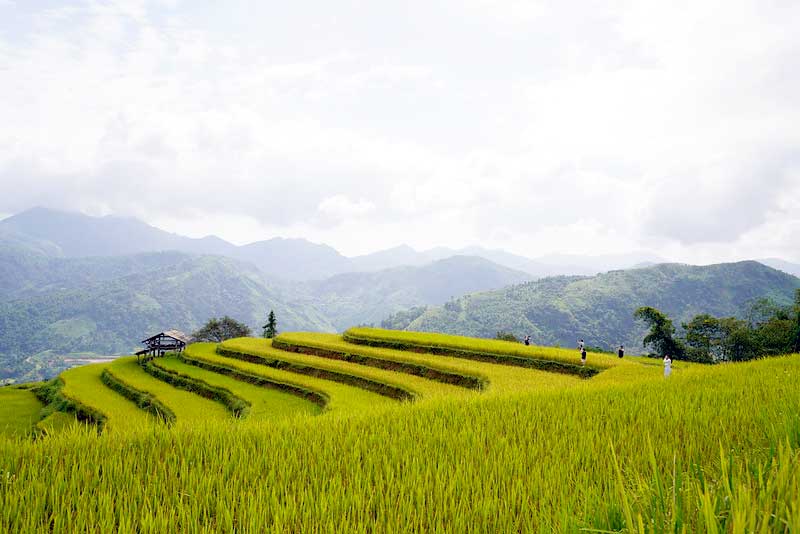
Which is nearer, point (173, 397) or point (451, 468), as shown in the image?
point (451, 468)

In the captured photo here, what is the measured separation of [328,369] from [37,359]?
234 metres

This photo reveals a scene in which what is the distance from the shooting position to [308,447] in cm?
425

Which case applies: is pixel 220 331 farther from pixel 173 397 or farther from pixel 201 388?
pixel 173 397

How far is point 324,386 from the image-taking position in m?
21.1


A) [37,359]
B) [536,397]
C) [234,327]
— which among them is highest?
[536,397]

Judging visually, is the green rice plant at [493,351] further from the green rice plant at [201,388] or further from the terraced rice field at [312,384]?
the green rice plant at [201,388]

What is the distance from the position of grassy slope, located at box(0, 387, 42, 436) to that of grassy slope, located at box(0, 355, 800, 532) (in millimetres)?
24415

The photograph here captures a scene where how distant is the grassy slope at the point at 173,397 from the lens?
64.9 ft

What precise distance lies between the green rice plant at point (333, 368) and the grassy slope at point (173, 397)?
5.17 m

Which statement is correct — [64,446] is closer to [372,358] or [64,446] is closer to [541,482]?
[541,482]

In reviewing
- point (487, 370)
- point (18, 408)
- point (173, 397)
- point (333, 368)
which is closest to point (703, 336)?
point (487, 370)

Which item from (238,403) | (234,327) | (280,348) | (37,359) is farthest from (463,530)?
(37,359)

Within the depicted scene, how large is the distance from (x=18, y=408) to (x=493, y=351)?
3010 centimetres

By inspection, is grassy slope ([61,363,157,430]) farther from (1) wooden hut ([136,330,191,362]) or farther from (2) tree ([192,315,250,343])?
(2) tree ([192,315,250,343])
